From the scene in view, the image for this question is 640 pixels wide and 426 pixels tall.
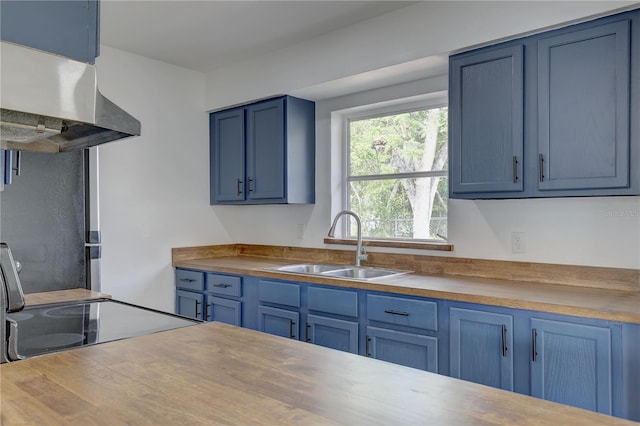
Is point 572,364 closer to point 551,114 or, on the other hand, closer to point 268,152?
point 551,114

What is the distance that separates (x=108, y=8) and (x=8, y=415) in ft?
8.47

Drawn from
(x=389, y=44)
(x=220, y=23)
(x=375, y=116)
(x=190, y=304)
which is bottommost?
(x=190, y=304)

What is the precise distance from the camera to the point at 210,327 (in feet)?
5.27

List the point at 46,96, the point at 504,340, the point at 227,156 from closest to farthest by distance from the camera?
the point at 46,96
the point at 504,340
the point at 227,156

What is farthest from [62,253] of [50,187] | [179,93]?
[179,93]

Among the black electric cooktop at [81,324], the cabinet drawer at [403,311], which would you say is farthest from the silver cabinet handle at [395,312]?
the black electric cooktop at [81,324]

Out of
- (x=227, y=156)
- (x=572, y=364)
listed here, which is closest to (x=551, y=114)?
(x=572, y=364)

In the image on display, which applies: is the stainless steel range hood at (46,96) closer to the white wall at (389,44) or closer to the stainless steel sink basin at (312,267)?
the white wall at (389,44)

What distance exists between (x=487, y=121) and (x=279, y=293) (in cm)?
167

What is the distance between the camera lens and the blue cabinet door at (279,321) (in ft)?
9.76

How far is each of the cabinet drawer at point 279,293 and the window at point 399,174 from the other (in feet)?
2.69

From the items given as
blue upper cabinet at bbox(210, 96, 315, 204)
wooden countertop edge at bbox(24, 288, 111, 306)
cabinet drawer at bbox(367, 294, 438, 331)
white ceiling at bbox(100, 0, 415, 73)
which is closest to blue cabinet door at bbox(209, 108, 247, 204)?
blue upper cabinet at bbox(210, 96, 315, 204)

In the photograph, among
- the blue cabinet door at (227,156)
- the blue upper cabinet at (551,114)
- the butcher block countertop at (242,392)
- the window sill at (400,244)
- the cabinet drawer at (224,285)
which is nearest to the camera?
the butcher block countertop at (242,392)

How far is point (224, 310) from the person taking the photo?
3467mm
